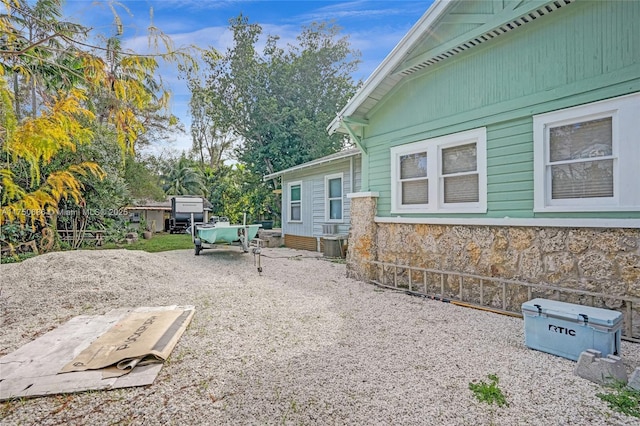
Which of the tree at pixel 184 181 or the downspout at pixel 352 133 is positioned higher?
the tree at pixel 184 181

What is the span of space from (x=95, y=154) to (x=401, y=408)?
13304mm

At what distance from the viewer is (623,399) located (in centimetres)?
254

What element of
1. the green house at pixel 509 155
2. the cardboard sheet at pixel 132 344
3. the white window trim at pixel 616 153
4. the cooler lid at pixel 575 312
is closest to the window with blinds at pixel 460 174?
the green house at pixel 509 155

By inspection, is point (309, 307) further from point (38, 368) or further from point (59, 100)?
point (59, 100)

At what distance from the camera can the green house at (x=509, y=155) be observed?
3.96m

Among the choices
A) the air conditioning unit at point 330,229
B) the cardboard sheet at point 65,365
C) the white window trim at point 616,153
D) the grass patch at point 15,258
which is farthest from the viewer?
the air conditioning unit at point 330,229

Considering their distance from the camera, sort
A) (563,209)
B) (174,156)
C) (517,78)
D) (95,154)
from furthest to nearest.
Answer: (174,156) → (95,154) → (517,78) → (563,209)

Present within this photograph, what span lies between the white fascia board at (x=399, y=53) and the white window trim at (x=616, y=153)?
2299mm

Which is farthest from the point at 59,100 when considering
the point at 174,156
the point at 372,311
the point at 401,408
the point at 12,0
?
the point at 174,156

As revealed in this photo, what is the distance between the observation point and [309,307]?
5.21m

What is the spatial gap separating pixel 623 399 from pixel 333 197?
912 centimetres

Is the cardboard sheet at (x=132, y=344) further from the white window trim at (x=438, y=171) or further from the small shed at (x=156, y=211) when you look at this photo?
the small shed at (x=156, y=211)

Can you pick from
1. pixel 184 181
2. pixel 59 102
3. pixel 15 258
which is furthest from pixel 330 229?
pixel 184 181

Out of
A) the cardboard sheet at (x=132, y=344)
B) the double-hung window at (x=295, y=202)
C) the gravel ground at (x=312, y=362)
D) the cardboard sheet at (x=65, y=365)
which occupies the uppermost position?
the double-hung window at (x=295, y=202)
